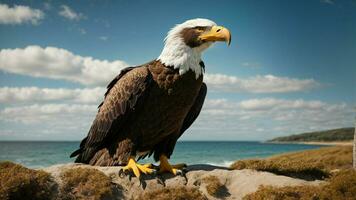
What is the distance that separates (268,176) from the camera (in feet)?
23.9

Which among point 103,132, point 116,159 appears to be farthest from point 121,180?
point 103,132

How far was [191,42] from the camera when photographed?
22.5 feet

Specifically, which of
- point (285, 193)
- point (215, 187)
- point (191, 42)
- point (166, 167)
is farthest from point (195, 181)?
point (191, 42)

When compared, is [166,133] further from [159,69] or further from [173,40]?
[173,40]

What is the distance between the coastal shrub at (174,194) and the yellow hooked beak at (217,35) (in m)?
2.81

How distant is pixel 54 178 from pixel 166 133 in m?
2.30

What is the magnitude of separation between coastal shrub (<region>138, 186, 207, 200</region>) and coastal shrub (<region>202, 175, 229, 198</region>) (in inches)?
8.9

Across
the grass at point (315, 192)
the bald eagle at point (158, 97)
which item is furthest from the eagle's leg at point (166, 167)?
the grass at point (315, 192)

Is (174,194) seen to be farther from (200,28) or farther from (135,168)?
(200,28)

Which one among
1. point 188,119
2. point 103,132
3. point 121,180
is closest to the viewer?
point 121,180

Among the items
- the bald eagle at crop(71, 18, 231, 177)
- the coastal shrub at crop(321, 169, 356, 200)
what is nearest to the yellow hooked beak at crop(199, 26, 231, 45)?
the bald eagle at crop(71, 18, 231, 177)

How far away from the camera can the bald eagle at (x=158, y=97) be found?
6.73 m

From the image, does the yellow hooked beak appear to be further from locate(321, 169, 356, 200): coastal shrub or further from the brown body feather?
locate(321, 169, 356, 200): coastal shrub

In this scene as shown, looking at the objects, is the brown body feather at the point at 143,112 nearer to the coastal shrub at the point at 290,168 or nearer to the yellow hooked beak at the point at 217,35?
the yellow hooked beak at the point at 217,35
